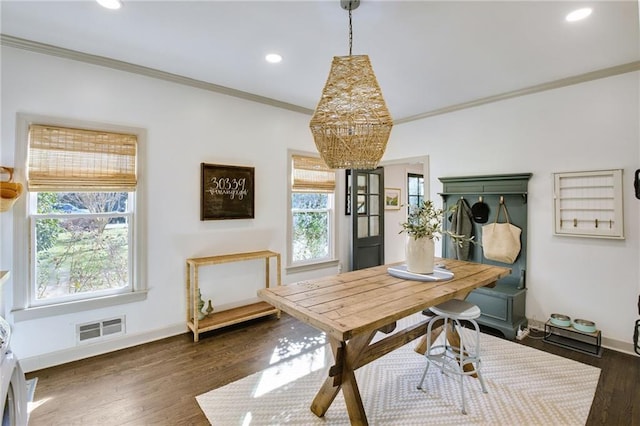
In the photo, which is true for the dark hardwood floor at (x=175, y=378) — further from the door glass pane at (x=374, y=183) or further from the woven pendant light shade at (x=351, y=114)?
the door glass pane at (x=374, y=183)

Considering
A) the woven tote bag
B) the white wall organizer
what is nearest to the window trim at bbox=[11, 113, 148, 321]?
the woven tote bag

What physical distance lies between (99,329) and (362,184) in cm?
392

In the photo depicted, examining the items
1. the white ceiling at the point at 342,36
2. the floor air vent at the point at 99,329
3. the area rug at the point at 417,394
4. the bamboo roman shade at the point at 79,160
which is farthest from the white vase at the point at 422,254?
the floor air vent at the point at 99,329

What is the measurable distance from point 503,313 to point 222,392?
2928mm

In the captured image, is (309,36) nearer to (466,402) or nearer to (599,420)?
(466,402)

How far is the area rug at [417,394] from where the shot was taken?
2072 millimetres

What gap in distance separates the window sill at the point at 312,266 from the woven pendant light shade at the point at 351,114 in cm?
252

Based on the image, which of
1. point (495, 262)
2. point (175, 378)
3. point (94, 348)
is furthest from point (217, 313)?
point (495, 262)

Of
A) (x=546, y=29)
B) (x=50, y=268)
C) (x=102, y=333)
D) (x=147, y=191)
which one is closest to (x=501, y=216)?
(x=546, y=29)

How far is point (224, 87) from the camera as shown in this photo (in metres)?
3.57

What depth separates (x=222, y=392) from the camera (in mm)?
2354

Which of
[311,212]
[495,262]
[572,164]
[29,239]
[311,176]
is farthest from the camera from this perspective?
[311,212]

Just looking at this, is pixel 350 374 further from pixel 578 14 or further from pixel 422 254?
pixel 578 14

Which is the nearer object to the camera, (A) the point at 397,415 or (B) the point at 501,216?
(A) the point at 397,415
